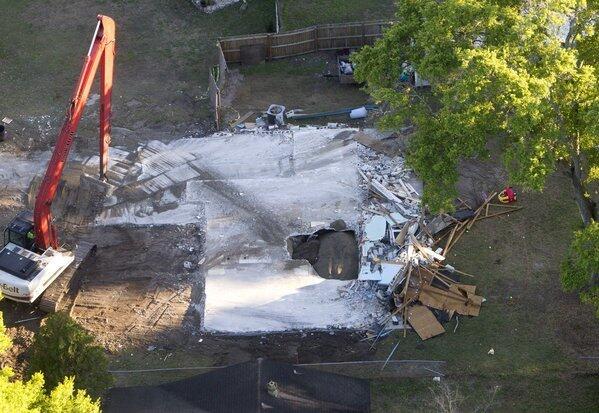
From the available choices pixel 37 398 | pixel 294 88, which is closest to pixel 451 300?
pixel 37 398

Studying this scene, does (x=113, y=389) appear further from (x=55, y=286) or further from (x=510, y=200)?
(x=510, y=200)

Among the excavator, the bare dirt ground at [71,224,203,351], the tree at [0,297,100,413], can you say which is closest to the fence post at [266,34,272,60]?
the excavator

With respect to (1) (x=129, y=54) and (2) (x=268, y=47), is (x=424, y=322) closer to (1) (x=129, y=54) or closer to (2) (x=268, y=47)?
(2) (x=268, y=47)

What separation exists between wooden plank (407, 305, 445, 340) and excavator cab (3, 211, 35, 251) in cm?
1247

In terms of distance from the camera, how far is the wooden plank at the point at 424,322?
24031 millimetres

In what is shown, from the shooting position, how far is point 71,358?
2042 centimetres

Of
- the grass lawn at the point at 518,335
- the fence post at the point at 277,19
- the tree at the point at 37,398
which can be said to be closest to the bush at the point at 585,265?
the grass lawn at the point at 518,335

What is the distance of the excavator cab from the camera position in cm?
2514

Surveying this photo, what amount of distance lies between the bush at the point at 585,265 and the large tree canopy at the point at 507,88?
5.75 ft

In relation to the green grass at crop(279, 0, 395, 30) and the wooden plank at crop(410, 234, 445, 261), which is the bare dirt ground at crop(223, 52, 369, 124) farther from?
the wooden plank at crop(410, 234, 445, 261)

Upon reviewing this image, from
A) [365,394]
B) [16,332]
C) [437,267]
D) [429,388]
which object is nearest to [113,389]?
[16,332]

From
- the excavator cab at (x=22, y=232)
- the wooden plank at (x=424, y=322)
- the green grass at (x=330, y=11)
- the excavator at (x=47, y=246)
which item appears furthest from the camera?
the green grass at (x=330, y=11)

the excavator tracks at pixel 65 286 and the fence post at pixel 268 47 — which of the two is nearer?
the excavator tracks at pixel 65 286

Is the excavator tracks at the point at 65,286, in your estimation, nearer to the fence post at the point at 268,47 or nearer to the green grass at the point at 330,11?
the fence post at the point at 268,47
